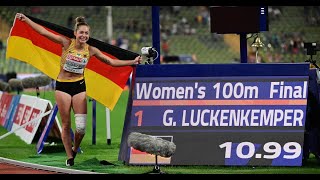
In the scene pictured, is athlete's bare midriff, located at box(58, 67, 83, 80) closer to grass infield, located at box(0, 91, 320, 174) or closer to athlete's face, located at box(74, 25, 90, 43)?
athlete's face, located at box(74, 25, 90, 43)

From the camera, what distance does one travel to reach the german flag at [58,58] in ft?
42.2

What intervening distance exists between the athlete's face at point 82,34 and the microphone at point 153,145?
1.81 meters

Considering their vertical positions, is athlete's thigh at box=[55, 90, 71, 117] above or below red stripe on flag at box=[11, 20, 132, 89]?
below

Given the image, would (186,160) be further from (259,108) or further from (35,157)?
(35,157)

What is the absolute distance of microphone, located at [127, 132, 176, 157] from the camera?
1057 centimetres

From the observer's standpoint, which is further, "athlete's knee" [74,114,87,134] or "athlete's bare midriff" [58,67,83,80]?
"athlete's knee" [74,114,87,134]

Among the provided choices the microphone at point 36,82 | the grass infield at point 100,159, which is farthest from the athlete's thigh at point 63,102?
the microphone at point 36,82

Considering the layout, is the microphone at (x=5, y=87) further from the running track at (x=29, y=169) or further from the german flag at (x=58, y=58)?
the running track at (x=29, y=169)

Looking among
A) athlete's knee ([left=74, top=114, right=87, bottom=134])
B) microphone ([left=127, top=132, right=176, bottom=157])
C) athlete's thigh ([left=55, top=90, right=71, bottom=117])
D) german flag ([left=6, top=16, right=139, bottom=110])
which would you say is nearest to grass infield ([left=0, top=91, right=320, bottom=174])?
athlete's knee ([left=74, top=114, right=87, bottom=134])

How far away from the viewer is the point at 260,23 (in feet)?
41.6

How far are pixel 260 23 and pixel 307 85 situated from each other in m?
1.44

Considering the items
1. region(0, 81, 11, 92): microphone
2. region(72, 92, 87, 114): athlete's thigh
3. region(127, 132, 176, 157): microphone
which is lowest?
region(127, 132, 176, 157): microphone

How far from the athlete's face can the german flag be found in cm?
65

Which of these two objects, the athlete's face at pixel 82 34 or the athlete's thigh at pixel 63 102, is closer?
the athlete's face at pixel 82 34
